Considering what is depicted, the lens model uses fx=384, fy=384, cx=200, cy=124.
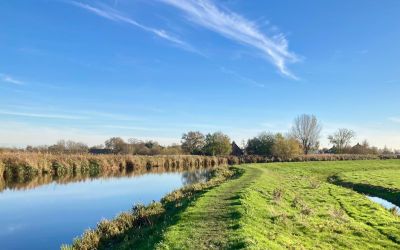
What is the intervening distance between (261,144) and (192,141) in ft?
69.6

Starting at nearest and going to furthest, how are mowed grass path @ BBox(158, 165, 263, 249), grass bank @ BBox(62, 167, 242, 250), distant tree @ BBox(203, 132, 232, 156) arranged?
1. mowed grass path @ BBox(158, 165, 263, 249)
2. grass bank @ BBox(62, 167, 242, 250)
3. distant tree @ BBox(203, 132, 232, 156)

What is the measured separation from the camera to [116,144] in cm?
10875

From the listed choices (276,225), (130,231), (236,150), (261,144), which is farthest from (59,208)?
(236,150)

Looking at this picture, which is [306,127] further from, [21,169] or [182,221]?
[182,221]

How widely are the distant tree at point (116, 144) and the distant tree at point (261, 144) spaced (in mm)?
33607

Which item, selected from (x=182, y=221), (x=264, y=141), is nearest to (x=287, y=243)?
(x=182, y=221)

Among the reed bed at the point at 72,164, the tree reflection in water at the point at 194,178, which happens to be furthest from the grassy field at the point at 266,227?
the reed bed at the point at 72,164

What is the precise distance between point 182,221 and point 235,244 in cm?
389

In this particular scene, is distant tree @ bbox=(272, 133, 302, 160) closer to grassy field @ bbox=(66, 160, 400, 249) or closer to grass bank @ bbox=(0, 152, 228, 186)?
grass bank @ bbox=(0, 152, 228, 186)

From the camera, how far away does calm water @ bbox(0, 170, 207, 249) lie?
16781mm

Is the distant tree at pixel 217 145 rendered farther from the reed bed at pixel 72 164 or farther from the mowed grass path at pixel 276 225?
the mowed grass path at pixel 276 225

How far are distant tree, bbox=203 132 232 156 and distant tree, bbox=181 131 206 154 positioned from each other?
21.2 ft

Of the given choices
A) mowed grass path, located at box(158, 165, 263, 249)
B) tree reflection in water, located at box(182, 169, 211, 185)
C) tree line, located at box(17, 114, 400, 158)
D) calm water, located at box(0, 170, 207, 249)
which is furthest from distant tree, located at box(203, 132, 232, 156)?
mowed grass path, located at box(158, 165, 263, 249)

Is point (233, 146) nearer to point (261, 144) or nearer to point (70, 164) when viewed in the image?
point (261, 144)
